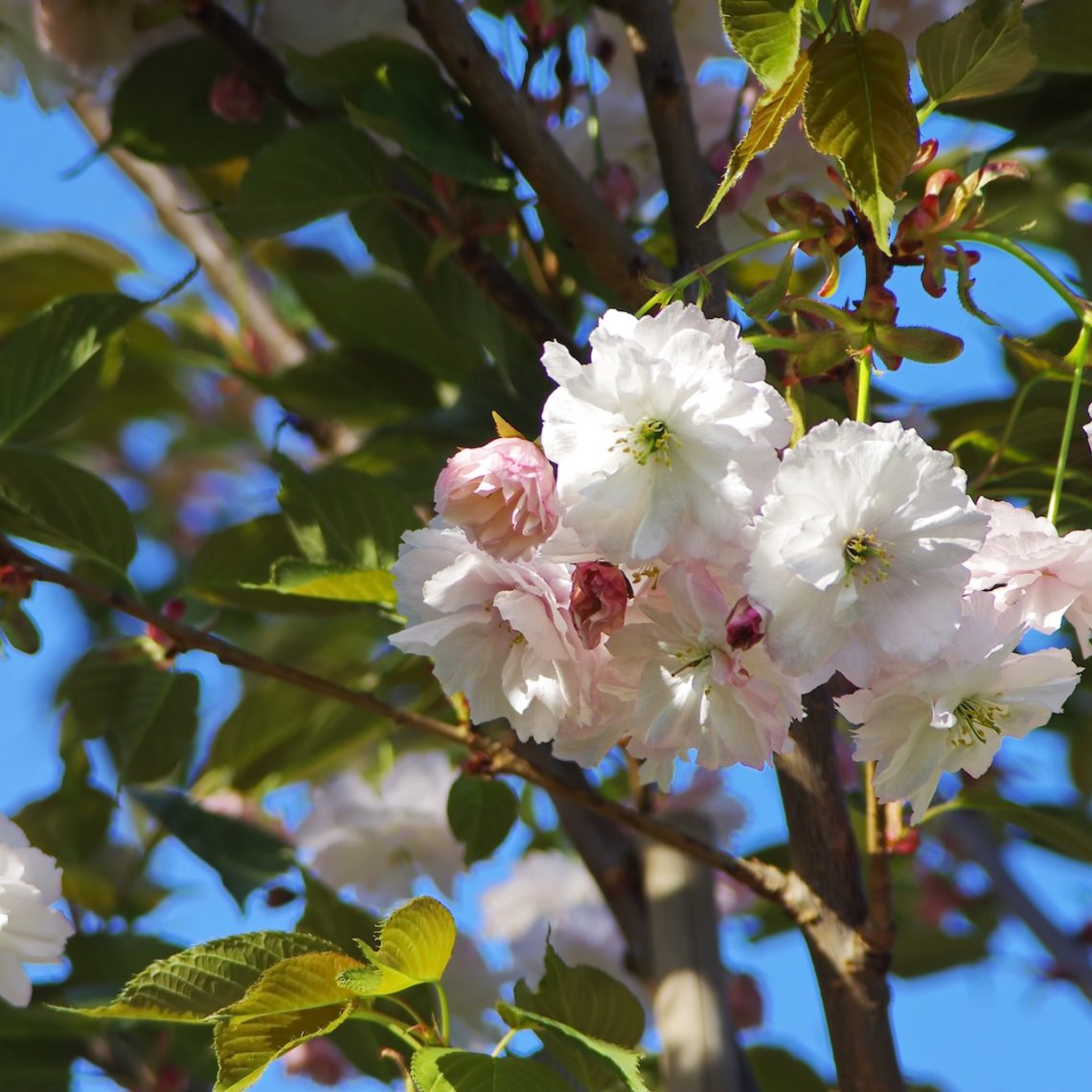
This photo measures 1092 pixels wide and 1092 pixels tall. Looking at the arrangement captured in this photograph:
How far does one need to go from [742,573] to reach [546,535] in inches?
3.5

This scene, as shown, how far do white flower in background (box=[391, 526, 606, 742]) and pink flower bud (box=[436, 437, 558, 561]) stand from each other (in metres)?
0.01

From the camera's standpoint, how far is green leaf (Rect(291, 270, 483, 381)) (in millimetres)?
1276

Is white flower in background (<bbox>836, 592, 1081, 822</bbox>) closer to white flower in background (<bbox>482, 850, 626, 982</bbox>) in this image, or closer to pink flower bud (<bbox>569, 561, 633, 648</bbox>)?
pink flower bud (<bbox>569, 561, 633, 648</bbox>)

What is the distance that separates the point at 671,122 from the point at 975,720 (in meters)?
0.52

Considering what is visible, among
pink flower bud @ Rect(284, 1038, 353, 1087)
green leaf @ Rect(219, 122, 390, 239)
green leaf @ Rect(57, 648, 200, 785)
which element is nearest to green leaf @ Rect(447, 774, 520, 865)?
green leaf @ Rect(57, 648, 200, 785)

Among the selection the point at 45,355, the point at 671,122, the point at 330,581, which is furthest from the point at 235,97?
the point at 330,581

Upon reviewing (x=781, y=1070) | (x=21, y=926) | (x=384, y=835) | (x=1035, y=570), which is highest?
(x=384, y=835)

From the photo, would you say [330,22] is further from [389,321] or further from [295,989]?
→ [295,989]

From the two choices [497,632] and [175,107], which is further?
[175,107]

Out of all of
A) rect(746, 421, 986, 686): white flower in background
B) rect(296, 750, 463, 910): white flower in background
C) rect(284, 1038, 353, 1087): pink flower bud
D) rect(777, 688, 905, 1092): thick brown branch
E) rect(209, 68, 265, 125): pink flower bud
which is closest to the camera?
rect(746, 421, 986, 686): white flower in background

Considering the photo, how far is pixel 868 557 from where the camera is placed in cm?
62

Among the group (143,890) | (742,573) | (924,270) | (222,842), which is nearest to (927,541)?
(742,573)

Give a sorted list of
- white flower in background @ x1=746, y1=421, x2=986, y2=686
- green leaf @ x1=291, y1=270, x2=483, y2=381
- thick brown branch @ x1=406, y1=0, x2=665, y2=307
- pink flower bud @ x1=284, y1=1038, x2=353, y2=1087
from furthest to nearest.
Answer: pink flower bud @ x1=284, y1=1038, x2=353, y2=1087
green leaf @ x1=291, y1=270, x2=483, y2=381
thick brown branch @ x1=406, y1=0, x2=665, y2=307
white flower in background @ x1=746, y1=421, x2=986, y2=686

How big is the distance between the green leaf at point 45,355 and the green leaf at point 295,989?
1.68 feet
